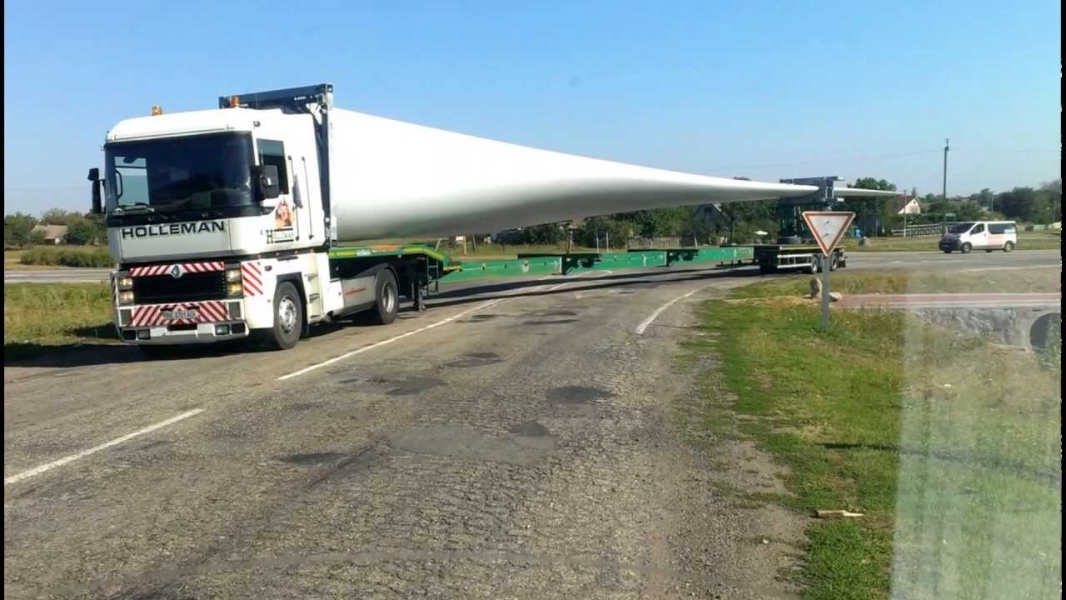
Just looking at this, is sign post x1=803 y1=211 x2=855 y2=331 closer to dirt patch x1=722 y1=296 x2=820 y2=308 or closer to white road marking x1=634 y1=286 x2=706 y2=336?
white road marking x1=634 y1=286 x2=706 y2=336

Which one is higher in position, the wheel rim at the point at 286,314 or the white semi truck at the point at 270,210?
the white semi truck at the point at 270,210

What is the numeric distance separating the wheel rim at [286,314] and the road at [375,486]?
5.00 ft

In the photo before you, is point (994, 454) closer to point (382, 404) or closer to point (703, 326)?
point (382, 404)

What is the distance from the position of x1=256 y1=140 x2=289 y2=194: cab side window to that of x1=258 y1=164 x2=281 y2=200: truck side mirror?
291 mm

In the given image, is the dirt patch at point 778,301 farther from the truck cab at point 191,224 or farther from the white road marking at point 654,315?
the truck cab at point 191,224

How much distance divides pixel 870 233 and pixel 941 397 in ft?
219

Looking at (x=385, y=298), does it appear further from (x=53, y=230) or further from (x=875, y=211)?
(x=53, y=230)

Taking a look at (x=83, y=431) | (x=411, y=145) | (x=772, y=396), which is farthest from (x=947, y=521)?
(x=411, y=145)

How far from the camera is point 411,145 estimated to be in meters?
17.8

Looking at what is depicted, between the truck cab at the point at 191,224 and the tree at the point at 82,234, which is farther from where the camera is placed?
the tree at the point at 82,234

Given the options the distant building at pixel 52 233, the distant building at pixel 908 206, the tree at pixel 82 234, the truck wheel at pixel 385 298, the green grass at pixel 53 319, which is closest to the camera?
the green grass at pixel 53 319

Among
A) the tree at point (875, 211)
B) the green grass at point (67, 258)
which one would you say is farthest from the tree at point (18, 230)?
the tree at point (875, 211)

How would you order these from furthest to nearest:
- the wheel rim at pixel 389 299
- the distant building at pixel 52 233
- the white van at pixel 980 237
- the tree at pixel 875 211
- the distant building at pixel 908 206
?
1. the distant building at pixel 52 233
2. the distant building at pixel 908 206
3. the tree at pixel 875 211
4. the white van at pixel 980 237
5. the wheel rim at pixel 389 299

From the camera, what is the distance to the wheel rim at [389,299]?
56.6 feet
